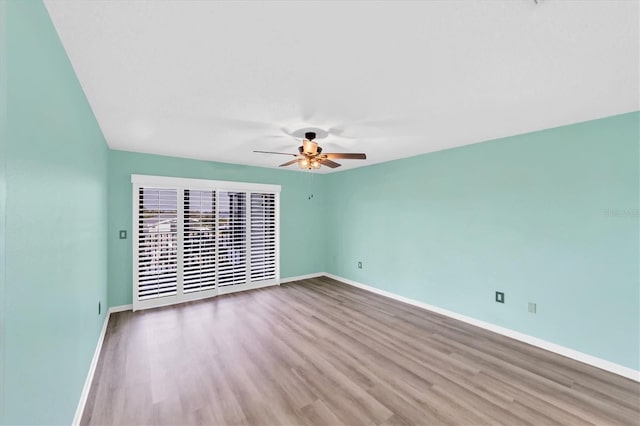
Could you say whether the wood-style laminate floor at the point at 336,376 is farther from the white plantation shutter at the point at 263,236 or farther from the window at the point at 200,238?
the white plantation shutter at the point at 263,236

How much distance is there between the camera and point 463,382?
2.30 m

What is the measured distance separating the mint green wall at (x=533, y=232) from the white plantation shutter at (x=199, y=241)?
3.18m

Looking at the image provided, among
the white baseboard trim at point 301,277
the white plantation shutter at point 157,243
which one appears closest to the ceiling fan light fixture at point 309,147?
the white plantation shutter at point 157,243

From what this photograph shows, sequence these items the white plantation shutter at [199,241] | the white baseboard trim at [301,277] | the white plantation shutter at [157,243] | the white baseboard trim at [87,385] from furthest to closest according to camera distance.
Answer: the white baseboard trim at [301,277] < the white plantation shutter at [199,241] < the white plantation shutter at [157,243] < the white baseboard trim at [87,385]

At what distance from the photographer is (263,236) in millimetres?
5254

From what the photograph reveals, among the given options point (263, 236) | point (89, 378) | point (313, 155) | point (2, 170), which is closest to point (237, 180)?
point (263, 236)

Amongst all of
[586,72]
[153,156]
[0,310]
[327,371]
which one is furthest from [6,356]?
[153,156]

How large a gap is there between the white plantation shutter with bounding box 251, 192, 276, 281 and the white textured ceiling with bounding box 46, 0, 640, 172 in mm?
2433

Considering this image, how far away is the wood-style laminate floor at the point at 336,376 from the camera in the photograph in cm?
193

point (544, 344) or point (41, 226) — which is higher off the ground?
point (41, 226)

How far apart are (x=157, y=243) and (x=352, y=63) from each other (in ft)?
13.1

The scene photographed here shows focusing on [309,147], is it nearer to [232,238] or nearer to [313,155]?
[313,155]

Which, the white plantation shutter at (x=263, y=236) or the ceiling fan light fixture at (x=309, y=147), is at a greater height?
the ceiling fan light fixture at (x=309, y=147)

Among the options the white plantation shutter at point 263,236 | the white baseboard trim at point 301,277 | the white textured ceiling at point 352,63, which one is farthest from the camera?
the white baseboard trim at point 301,277
